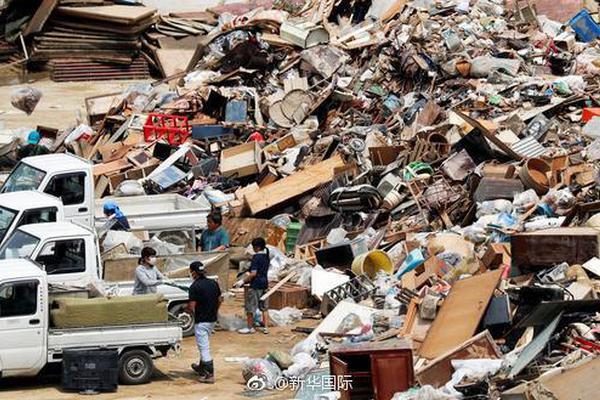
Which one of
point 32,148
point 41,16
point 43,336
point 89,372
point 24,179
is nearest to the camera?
point 89,372

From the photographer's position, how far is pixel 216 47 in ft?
101

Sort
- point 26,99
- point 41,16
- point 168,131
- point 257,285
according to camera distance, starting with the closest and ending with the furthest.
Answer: point 257,285, point 168,131, point 26,99, point 41,16

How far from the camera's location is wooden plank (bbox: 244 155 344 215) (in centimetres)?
2353

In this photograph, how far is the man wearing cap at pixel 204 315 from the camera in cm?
1585

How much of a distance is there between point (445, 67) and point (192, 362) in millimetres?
11063

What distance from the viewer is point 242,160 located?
2520cm

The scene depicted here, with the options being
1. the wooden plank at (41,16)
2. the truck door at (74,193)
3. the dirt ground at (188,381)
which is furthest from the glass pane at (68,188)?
the wooden plank at (41,16)

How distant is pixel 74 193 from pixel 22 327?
5.72 metres

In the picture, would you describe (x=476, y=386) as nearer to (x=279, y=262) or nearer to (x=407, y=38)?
(x=279, y=262)

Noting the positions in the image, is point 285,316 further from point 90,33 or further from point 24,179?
point 90,33

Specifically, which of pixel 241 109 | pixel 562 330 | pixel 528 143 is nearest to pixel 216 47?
pixel 241 109

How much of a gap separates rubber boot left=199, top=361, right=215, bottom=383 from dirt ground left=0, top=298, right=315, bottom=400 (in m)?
0.08

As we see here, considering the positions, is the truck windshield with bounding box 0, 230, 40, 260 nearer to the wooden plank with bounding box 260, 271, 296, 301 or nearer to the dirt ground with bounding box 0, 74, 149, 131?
the wooden plank with bounding box 260, 271, 296, 301

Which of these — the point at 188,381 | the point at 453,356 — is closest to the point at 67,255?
the point at 188,381
